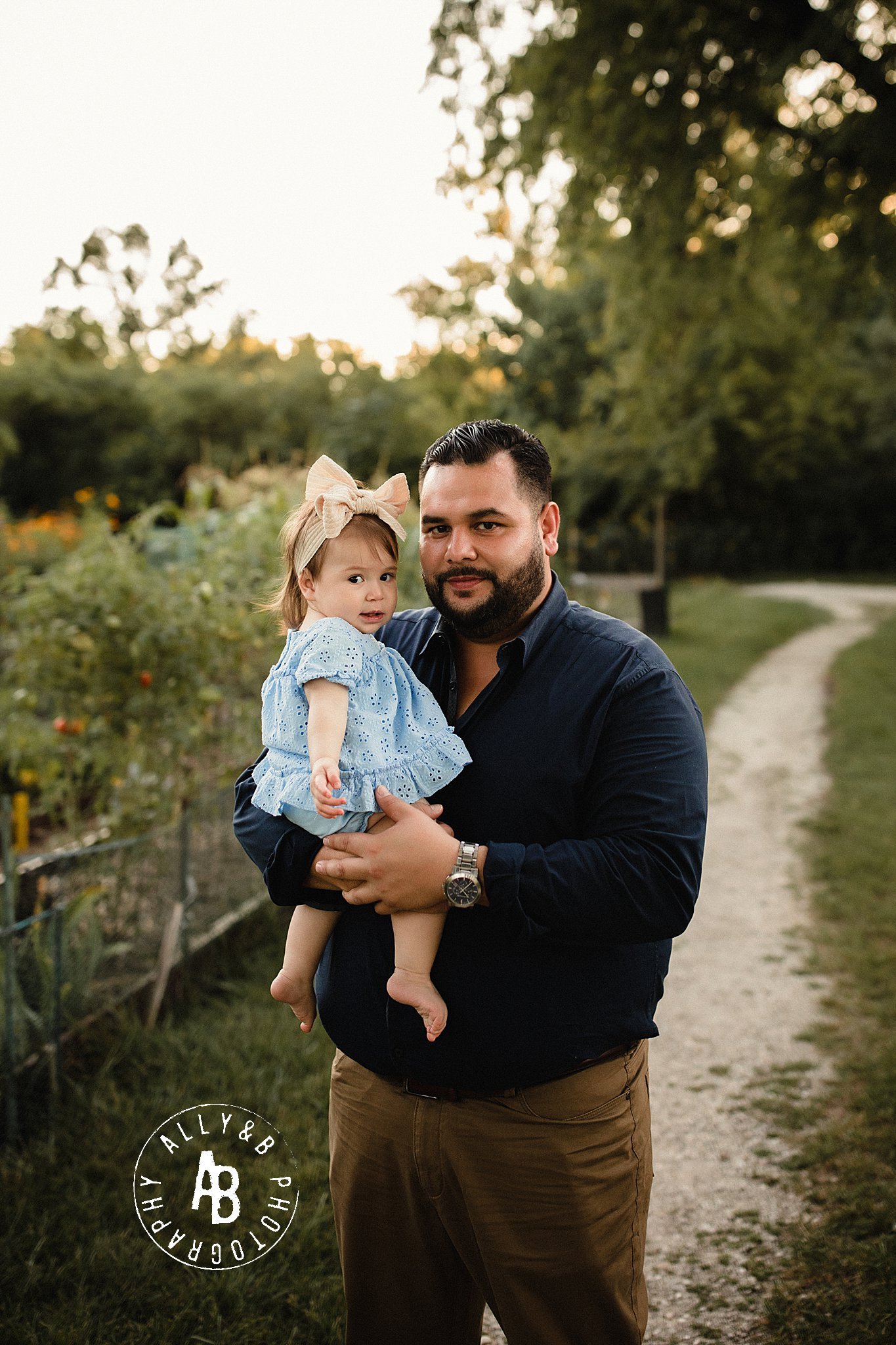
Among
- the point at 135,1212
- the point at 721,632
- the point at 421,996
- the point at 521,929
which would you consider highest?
the point at 521,929

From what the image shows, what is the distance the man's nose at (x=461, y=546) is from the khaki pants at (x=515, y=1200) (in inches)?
40.6

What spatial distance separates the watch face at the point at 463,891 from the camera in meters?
1.75

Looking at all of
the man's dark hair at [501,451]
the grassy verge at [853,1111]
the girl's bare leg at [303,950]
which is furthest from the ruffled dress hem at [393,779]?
the grassy verge at [853,1111]

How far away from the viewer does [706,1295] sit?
2.88 meters

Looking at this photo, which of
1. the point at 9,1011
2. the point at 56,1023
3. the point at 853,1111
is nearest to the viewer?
the point at 9,1011

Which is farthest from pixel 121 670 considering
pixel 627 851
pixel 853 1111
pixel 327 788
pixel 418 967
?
pixel 853 1111

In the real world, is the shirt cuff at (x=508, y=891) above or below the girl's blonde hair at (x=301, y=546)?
below

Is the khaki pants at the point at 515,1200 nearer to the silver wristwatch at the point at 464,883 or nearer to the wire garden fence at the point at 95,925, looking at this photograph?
the silver wristwatch at the point at 464,883

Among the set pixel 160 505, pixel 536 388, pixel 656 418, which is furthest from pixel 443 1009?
pixel 536 388

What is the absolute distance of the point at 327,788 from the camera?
182 centimetres

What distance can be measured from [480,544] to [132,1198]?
96.2 inches

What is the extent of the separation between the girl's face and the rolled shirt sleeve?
55 centimetres

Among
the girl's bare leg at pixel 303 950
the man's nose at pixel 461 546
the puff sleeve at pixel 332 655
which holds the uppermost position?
the man's nose at pixel 461 546

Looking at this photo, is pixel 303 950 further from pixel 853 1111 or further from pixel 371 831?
pixel 853 1111
